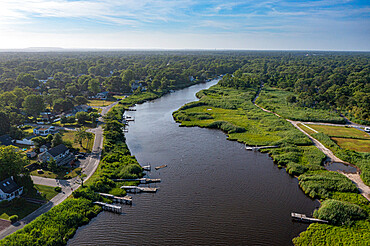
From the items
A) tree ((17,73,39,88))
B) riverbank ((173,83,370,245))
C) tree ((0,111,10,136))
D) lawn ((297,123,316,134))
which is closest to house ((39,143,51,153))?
tree ((0,111,10,136))

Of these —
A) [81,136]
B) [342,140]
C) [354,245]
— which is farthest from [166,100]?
[354,245]

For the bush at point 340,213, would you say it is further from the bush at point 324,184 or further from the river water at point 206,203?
the bush at point 324,184

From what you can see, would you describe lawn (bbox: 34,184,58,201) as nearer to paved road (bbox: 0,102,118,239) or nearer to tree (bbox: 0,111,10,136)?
paved road (bbox: 0,102,118,239)

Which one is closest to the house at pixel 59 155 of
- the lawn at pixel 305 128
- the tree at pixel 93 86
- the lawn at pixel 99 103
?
the lawn at pixel 99 103

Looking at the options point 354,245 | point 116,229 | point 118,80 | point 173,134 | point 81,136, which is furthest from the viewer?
point 118,80

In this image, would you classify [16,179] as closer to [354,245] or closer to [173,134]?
[173,134]

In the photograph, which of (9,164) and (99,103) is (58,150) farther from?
(99,103)
